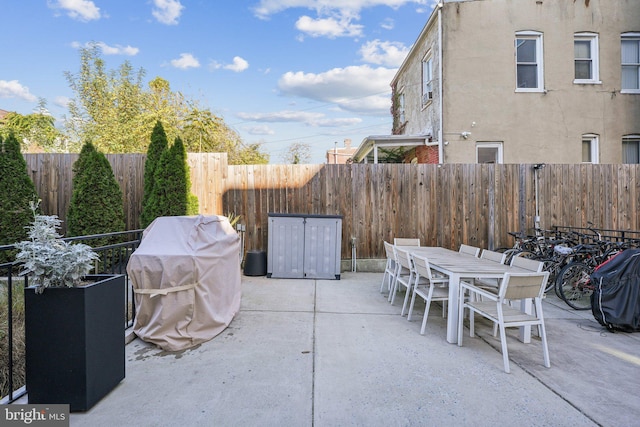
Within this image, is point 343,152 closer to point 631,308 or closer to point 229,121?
point 229,121

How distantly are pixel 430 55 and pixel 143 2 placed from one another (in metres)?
8.16

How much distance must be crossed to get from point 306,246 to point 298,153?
19147 millimetres

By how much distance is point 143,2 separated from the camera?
9.72 metres

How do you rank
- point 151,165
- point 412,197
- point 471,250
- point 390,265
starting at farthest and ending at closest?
1. point 412,197
2. point 151,165
3. point 390,265
4. point 471,250

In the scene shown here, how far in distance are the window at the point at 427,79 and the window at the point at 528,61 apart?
7.09ft

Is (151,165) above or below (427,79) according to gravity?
below

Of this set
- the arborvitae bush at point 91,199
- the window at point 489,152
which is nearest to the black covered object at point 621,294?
the window at point 489,152

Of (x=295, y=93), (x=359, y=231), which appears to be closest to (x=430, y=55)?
(x=359, y=231)

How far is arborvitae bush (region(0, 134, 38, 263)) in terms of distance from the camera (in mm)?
5969

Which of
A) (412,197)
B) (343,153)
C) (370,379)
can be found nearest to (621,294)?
(370,379)

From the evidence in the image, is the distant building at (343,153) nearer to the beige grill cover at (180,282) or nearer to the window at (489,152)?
the window at (489,152)

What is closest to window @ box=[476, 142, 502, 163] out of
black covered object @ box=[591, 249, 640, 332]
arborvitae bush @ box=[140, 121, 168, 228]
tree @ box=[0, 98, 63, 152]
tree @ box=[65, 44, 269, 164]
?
black covered object @ box=[591, 249, 640, 332]

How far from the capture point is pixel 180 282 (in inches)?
126

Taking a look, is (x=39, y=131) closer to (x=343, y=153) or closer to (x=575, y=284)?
(x=575, y=284)
